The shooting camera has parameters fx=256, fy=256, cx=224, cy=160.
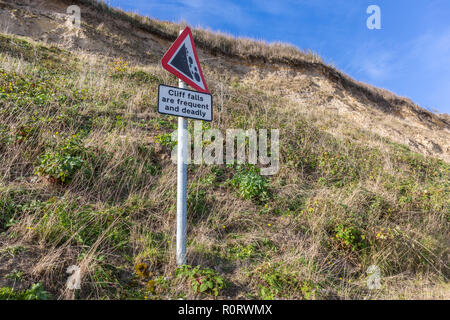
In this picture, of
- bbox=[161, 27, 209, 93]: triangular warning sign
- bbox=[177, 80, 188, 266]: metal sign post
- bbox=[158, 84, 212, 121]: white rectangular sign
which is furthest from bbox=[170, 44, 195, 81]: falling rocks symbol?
bbox=[158, 84, 212, 121]: white rectangular sign

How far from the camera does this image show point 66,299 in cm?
258

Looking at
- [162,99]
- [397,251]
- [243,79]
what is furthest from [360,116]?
[162,99]

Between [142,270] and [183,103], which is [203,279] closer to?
[142,270]

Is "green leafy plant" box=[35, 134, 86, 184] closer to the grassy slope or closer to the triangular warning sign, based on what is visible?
the grassy slope

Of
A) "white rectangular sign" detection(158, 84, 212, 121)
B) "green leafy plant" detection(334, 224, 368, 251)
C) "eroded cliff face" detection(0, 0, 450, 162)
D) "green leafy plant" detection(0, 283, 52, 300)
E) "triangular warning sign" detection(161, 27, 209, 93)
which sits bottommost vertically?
"green leafy plant" detection(0, 283, 52, 300)

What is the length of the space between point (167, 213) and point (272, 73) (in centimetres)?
1262

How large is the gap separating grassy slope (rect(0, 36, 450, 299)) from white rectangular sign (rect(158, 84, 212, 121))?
172 cm

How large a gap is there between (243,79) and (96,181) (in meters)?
11.1

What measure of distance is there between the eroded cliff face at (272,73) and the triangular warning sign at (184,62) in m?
6.24

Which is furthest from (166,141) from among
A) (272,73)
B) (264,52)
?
(264,52)

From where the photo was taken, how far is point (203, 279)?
9.63 ft

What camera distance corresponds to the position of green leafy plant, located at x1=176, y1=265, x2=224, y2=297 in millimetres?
2861
